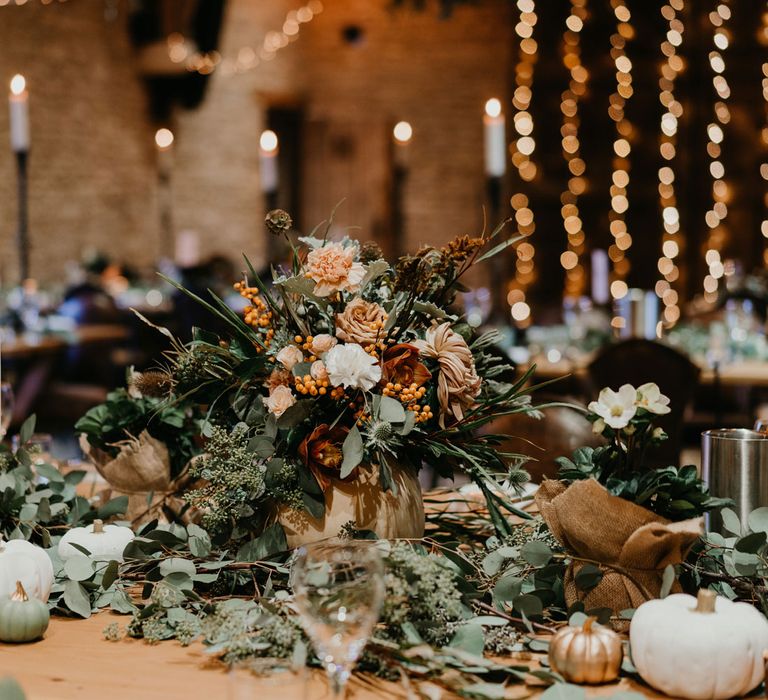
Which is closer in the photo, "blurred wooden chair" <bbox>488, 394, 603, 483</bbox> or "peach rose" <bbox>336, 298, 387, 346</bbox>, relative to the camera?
"peach rose" <bbox>336, 298, 387, 346</bbox>

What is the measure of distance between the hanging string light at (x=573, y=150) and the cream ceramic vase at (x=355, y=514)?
27.4ft

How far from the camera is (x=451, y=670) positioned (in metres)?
1.15

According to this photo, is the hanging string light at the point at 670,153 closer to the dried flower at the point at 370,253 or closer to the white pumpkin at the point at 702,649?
the dried flower at the point at 370,253

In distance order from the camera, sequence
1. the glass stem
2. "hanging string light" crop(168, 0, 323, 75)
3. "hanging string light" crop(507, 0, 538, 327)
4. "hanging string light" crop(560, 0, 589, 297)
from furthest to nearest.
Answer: "hanging string light" crop(507, 0, 538, 327), "hanging string light" crop(560, 0, 589, 297), "hanging string light" crop(168, 0, 323, 75), the glass stem

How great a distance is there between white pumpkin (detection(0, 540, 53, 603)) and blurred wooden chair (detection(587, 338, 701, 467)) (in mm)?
2666

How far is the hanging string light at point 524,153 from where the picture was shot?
9.73m

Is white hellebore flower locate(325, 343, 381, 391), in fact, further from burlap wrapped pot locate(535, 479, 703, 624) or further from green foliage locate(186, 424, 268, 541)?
burlap wrapped pot locate(535, 479, 703, 624)

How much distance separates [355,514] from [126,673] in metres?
0.39

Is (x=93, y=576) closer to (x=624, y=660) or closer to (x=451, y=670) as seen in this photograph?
(x=451, y=670)

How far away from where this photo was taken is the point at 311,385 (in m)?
1.40

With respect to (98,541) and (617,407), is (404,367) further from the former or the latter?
(98,541)

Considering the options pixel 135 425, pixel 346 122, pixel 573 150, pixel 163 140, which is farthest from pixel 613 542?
pixel 346 122

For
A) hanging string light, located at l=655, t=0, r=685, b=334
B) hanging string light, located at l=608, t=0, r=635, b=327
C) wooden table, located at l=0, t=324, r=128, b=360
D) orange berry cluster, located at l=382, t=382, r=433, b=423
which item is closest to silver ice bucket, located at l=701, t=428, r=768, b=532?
orange berry cluster, located at l=382, t=382, r=433, b=423

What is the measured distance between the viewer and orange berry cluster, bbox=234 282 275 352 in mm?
1492
